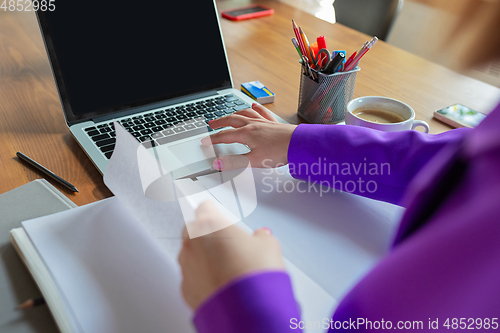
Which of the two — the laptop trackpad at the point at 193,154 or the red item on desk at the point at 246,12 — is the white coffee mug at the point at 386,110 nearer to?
the laptop trackpad at the point at 193,154

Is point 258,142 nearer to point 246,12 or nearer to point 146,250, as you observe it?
point 146,250

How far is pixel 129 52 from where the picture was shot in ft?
2.26

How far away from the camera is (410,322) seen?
235 mm

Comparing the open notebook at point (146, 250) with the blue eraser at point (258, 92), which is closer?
the open notebook at point (146, 250)

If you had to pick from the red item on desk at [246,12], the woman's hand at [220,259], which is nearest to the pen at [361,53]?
the woman's hand at [220,259]

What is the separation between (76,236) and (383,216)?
1.27 feet

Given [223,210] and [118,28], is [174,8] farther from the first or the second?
[223,210]

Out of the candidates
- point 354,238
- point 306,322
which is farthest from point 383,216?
point 306,322

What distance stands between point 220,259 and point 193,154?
11.7 inches

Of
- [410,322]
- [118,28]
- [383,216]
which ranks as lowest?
[383,216]

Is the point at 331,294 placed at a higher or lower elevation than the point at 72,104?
lower

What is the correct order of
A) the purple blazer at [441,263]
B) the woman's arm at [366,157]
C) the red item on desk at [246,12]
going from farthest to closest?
the red item on desk at [246,12] < the woman's arm at [366,157] < the purple blazer at [441,263]

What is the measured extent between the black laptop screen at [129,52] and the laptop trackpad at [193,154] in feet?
0.52

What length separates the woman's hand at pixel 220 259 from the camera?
1.04 feet
